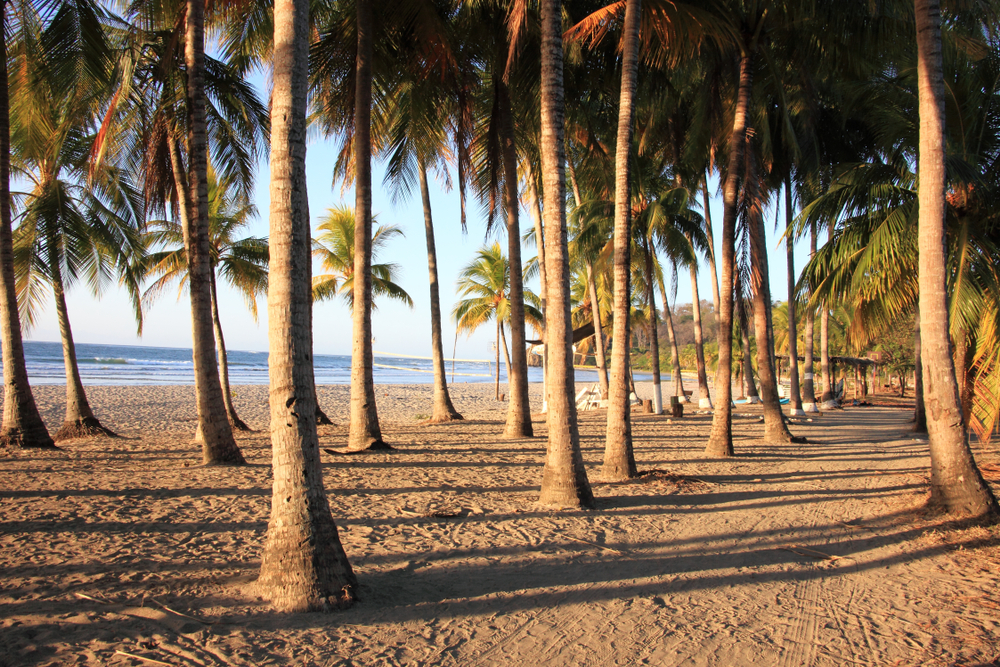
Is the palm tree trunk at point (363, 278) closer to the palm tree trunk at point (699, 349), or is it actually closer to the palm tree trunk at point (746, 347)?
the palm tree trunk at point (746, 347)

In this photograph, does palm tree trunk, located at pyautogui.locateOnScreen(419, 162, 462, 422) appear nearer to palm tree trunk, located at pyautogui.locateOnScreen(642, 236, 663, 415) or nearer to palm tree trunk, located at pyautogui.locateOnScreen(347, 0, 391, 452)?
palm tree trunk, located at pyautogui.locateOnScreen(347, 0, 391, 452)

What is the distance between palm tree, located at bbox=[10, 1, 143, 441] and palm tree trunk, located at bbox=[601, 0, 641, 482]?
8002 mm

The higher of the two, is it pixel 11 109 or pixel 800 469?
pixel 11 109

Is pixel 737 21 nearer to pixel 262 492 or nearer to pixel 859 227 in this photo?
pixel 859 227

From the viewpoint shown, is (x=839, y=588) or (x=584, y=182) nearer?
(x=839, y=588)

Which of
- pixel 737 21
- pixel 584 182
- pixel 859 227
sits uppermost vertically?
pixel 737 21

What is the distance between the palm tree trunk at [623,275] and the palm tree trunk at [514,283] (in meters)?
3.96

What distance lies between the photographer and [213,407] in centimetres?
798

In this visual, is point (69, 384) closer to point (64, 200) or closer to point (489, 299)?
point (64, 200)

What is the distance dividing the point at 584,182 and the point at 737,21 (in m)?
5.09

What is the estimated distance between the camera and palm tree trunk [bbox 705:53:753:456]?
10.2 m

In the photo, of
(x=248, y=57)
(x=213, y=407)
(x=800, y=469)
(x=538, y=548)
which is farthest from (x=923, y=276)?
(x=248, y=57)

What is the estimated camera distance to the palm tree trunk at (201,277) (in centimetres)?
788

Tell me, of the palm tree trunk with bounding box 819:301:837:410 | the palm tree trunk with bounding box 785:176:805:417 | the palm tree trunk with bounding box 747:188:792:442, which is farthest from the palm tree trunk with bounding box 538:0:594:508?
the palm tree trunk with bounding box 819:301:837:410
